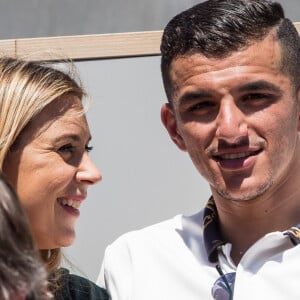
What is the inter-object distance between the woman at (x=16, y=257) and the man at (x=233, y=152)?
77 cm

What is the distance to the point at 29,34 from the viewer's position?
311 centimetres

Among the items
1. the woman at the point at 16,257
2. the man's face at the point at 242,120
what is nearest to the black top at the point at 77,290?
the man's face at the point at 242,120

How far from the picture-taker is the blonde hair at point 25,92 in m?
2.07

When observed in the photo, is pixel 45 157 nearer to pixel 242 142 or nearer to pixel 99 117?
pixel 242 142

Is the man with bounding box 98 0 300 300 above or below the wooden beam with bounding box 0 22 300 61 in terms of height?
below

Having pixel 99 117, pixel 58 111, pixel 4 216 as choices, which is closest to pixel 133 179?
pixel 99 117

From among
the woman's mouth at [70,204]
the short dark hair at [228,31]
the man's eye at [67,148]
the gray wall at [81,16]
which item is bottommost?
the woman's mouth at [70,204]

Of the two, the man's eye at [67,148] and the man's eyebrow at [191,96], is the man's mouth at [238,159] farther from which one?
the man's eye at [67,148]

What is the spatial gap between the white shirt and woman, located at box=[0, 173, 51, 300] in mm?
773

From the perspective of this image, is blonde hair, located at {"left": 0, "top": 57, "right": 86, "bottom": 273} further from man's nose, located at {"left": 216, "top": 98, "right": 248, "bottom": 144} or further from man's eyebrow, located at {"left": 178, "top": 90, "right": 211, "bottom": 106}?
man's nose, located at {"left": 216, "top": 98, "right": 248, "bottom": 144}

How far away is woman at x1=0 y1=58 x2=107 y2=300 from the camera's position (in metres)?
2.09

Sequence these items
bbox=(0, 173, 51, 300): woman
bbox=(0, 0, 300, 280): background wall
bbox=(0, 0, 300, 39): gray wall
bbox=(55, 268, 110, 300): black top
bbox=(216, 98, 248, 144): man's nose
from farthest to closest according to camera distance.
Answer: bbox=(0, 0, 300, 39): gray wall < bbox=(0, 0, 300, 280): background wall < bbox=(55, 268, 110, 300): black top < bbox=(216, 98, 248, 144): man's nose < bbox=(0, 173, 51, 300): woman

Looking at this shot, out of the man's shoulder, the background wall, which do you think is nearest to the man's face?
the man's shoulder

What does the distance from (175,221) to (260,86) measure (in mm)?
486
